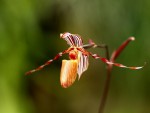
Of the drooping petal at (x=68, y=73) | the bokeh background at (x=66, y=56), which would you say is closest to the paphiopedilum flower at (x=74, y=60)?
the drooping petal at (x=68, y=73)

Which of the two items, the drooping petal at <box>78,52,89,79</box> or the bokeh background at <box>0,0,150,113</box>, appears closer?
the drooping petal at <box>78,52,89,79</box>

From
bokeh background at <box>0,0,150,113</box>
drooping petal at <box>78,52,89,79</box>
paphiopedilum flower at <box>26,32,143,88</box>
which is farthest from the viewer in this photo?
bokeh background at <box>0,0,150,113</box>

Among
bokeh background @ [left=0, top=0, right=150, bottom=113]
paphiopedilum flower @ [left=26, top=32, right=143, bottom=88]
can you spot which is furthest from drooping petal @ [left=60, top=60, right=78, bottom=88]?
bokeh background @ [left=0, top=0, right=150, bottom=113]

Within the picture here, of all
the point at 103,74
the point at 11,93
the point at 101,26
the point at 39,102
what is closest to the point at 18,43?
the point at 11,93

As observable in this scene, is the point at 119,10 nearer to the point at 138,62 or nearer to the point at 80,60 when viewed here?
the point at 138,62

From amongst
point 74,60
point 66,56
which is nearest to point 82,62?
point 74,60

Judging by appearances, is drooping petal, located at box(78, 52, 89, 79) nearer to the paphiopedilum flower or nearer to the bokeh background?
the paphiopedilum flower

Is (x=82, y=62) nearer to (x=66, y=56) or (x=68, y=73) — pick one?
(x=68, y=73)

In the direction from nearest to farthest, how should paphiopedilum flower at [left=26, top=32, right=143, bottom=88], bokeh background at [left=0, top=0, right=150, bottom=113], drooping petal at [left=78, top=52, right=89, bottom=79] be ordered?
paphiopedilum flower at [left=26, top=32, right=143, bottom=88] → drooping petal at [left=78, top=52, right=89, bottom=79] → bokeh background at [left=0, top=0, right=150, bottom=113]
